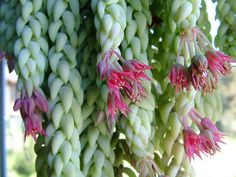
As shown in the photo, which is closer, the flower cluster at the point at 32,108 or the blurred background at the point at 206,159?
the flower cluster at the point at 32,108

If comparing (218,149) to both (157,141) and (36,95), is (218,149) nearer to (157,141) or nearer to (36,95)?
(157,141)

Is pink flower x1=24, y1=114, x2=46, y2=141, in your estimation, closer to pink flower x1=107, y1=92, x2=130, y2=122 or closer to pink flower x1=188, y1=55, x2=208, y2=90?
pink flower x1=107, y1=92, x2=130, y2=122

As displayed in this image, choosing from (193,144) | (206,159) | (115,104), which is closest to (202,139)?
(193,144)

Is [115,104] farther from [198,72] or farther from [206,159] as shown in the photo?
[206,159]

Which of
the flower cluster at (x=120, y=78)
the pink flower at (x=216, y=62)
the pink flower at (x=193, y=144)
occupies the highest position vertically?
the pink flower at (x=216, y=62)

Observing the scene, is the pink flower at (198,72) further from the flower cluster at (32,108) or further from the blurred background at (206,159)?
the blurred background at (206,159)

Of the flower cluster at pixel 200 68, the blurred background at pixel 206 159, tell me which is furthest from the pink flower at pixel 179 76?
the blurred background at pixel 206 159

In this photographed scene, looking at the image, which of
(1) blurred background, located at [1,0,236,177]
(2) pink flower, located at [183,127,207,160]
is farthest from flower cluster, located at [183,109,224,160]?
(1) blurred background, located at [1,0,236,177]
